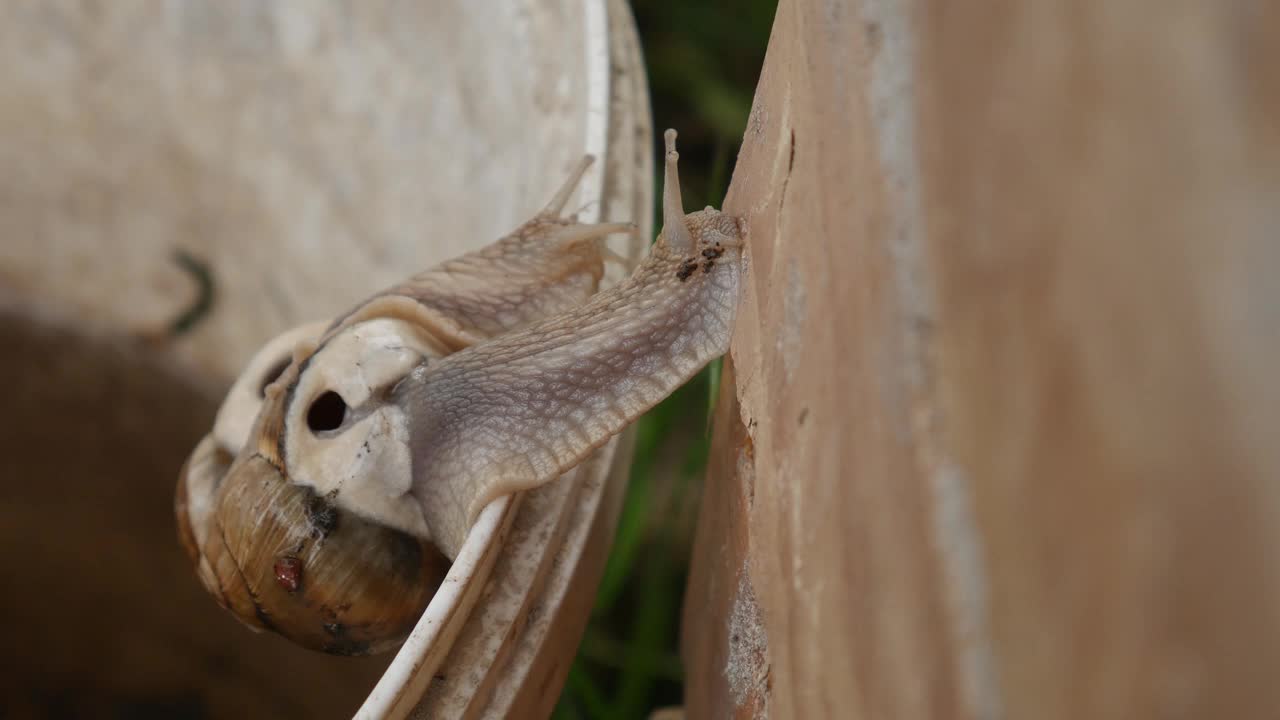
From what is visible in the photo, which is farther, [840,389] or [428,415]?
[428,415]

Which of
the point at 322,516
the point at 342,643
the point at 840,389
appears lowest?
the point at 342,643

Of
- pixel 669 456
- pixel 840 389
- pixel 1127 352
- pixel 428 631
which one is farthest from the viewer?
pixel 669 456

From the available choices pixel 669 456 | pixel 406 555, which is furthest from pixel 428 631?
pixel 669 456

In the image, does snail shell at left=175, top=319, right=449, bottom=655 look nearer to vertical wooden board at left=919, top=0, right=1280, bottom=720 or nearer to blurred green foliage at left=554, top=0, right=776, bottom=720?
blurred green foliage at left=554, top=0, right=776, bottom=720

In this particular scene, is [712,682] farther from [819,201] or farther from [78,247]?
[78,247]

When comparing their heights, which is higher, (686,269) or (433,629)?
(686,269)

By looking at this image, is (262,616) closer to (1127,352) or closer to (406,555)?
(406,555)

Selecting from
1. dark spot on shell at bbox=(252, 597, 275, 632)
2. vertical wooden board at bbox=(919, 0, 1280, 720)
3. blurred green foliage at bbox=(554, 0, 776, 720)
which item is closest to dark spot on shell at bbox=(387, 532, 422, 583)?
dark spot on shell at bbox=(252, 597, 275, 632)
